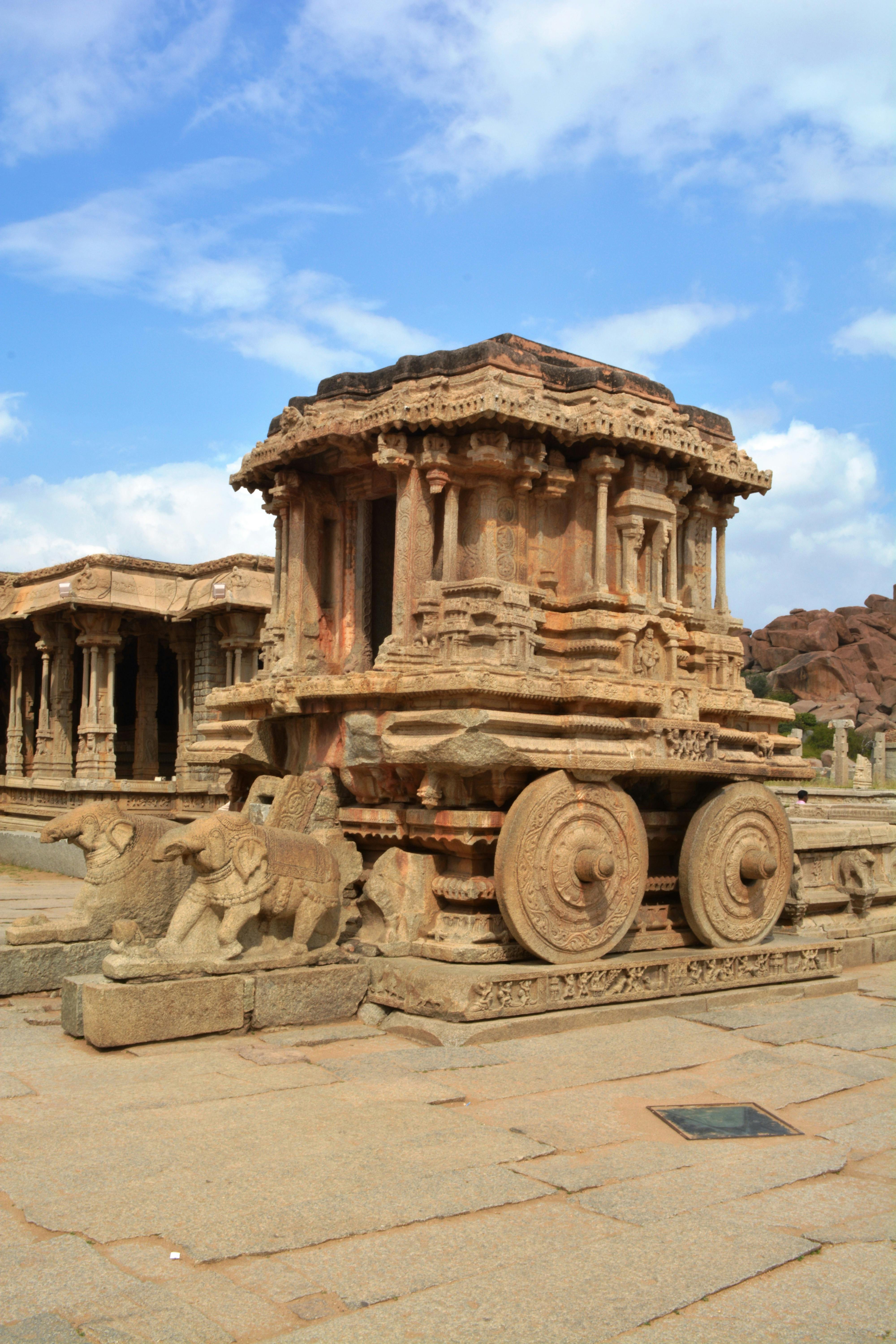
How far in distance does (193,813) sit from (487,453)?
13672 millimetres

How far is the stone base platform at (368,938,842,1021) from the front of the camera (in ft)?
22.5

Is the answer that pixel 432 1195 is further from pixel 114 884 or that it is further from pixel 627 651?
pixel 627 651

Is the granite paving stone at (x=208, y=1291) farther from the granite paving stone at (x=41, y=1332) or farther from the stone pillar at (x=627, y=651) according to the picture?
the stone pillar at (x=627, y=651)

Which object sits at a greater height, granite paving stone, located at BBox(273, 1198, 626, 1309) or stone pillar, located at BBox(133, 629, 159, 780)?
stone pillar, located at BBox(133, 629, 159, 780)

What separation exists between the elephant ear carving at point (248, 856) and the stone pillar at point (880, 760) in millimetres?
41860

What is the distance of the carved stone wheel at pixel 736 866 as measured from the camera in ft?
27.1

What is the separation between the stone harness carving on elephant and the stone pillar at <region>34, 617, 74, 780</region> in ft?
67.8

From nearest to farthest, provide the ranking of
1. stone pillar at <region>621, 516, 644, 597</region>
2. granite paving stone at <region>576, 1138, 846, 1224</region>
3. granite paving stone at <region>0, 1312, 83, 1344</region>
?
granite paving stone at <region>0, 1312, 83, 1344</region> → granite paving stone at <region>576, 1138, 846, 1224</region> → stone pillar at <region>621, 516, 644, 597</region>

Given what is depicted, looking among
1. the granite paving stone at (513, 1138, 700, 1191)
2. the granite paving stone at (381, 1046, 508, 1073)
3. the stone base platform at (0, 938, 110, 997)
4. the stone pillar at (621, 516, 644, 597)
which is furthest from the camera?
the stone pillar at (621, 516, 644, 597)

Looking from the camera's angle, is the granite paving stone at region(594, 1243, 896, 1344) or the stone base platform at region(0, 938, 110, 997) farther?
the stone base platform at region(0, 938, 110, 997)

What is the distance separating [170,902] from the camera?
7844 millimetres

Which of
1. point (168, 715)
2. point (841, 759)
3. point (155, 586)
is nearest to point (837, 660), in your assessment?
point (841, 759)

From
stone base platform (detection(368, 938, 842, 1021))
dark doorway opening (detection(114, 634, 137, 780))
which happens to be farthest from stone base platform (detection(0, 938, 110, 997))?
dark doorway opening (detection(114, 634, 137, 780))

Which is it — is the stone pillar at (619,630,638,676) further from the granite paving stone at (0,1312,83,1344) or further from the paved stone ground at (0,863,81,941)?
the granite paving stone at (0,1312,83,1344)
